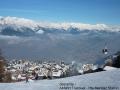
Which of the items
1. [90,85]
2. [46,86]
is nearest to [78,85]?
[90,85]

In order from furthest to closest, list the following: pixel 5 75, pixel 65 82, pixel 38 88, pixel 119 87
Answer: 1. pixel 5 75
2. pixel 65 82
3. pixel 38 88
4. pixel 119 87

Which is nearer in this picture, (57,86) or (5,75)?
(57,86)

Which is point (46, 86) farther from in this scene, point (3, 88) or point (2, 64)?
point (2, 64)

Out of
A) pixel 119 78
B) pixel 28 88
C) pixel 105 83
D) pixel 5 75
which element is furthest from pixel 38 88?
pixel 5 75

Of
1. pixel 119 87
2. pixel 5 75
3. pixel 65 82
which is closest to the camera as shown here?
pixel 119 87

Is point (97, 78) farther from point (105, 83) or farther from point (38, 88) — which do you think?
point (38, 88)

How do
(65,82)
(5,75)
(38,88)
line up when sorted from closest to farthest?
(38,88) → (65,82) → (5,75)

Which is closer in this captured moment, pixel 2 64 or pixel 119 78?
pixel 119 78

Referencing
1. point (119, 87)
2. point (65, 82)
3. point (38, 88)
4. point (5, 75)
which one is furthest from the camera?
point (5, 75)

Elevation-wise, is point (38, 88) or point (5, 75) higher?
point (38, 88)
